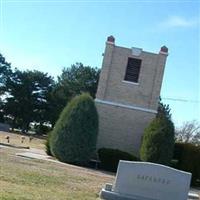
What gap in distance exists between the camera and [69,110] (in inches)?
1268

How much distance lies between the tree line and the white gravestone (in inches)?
2784

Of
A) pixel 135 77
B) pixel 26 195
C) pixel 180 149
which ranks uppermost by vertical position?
pixel 135 77

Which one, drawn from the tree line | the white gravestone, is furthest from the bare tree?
the white gravestone

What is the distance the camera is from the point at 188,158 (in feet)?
109

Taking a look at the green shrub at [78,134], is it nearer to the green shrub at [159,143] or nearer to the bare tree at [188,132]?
the green shrub at [159,143]

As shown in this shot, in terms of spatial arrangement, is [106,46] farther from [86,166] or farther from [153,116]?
[86,166]

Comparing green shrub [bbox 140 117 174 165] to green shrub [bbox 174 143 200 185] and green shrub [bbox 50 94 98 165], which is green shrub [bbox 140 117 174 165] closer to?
green shrub [bbox 174 143 200 185]

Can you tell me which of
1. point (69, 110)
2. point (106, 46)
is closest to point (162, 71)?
point (106, 46)

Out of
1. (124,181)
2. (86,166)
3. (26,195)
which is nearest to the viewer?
(26,195)

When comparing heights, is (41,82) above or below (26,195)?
above

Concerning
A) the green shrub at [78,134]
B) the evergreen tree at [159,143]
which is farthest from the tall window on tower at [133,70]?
the green shrub at [78,134]

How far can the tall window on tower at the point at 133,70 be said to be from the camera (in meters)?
36.4

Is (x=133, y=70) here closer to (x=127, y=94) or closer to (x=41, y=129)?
(x=127, y=94)

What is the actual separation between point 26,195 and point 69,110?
20658 millimetres
